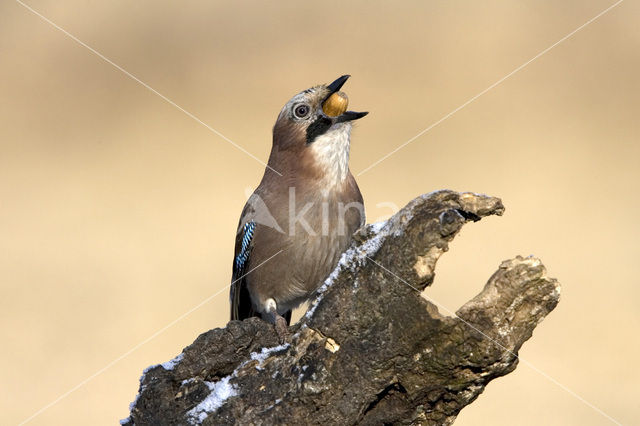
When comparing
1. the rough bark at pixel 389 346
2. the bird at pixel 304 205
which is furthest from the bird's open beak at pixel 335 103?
the rough bark at pixel 389 346

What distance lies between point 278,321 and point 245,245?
1968 mm

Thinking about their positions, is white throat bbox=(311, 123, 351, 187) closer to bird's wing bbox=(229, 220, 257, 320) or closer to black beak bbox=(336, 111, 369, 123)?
black beak bbox=(336, 111, 369, 123)

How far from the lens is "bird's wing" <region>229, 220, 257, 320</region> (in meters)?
7.63

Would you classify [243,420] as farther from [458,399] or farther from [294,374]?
[458,399]

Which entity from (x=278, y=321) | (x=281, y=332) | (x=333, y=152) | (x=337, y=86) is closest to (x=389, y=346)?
(x=281, y=332)

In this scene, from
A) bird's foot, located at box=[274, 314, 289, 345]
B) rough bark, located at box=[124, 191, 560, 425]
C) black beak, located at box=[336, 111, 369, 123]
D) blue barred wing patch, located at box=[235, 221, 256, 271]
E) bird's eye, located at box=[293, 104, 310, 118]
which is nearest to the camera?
rough bark, located at box=[124, 191, 560, 425]

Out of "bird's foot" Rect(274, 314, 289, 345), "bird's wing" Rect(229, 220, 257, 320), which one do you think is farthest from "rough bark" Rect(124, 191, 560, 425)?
"bird's wing" Rect(229, 220, 257, 320)

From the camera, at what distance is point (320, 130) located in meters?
7.24

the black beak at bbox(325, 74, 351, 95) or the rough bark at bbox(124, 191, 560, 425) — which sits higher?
the black beak at bbox(325, 74, 351, 95)

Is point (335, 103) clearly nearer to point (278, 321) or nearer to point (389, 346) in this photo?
point (278, 321)

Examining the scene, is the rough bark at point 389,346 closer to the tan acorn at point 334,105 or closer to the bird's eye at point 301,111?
the tan acorn at point 334,105

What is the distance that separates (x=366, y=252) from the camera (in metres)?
4.54

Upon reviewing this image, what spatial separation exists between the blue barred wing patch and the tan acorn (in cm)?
125

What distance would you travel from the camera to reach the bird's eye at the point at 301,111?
7.32m
